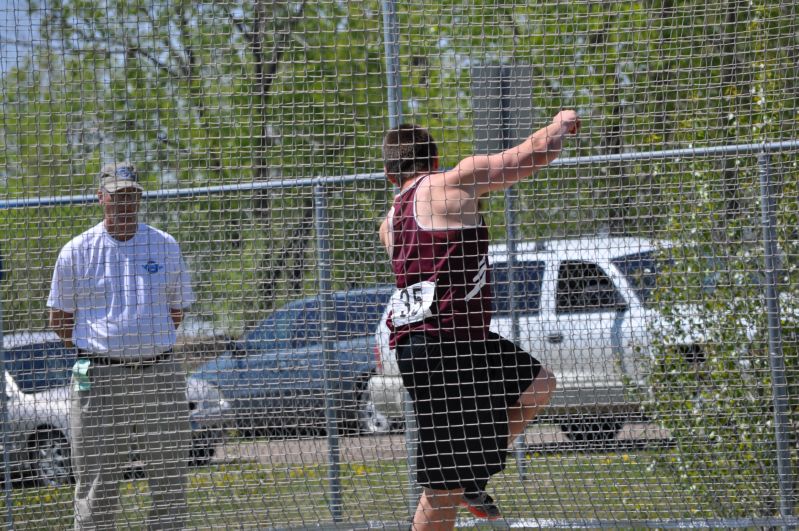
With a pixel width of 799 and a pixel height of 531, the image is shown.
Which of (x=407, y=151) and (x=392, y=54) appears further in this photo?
(x=392, y=54)

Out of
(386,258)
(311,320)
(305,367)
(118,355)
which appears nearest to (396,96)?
(386,258)

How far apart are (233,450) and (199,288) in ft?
2.74

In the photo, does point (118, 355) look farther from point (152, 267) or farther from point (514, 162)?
point (514, 162)

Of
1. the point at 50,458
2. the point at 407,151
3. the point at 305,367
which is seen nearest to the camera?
the point at 407,151

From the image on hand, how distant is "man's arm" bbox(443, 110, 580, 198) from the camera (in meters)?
3.54

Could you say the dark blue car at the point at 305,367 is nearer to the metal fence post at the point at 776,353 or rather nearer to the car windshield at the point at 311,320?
the car windshield at the point at 311,320

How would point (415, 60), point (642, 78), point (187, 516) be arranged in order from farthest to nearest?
point (415, 60) → point (642, 78) → point (187, 516)

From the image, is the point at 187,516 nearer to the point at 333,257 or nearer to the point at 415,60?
the point at 333,257

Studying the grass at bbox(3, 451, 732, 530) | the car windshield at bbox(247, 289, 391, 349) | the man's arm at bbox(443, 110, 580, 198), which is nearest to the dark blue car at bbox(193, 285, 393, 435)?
the car windshield at bbox(247, 289, 391, 349)

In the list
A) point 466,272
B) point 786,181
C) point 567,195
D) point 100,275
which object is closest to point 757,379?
point 786,181

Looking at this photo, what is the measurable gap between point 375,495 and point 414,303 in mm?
1402

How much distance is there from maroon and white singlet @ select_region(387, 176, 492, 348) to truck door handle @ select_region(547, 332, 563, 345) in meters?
1.07

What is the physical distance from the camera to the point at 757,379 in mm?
4434

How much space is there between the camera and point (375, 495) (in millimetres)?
4676
